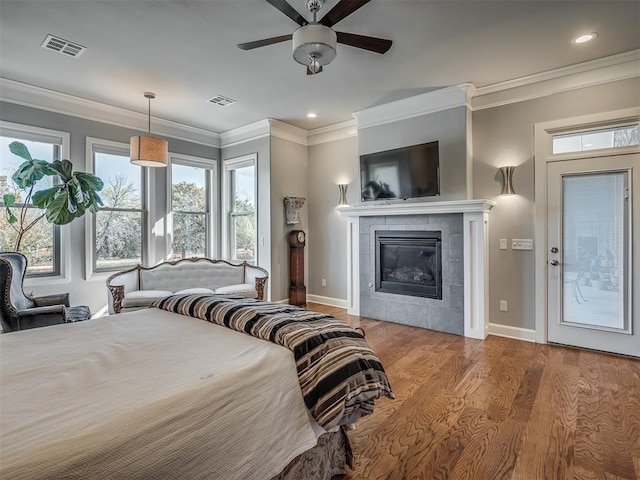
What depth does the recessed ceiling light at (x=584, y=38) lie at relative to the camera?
2.89 metres

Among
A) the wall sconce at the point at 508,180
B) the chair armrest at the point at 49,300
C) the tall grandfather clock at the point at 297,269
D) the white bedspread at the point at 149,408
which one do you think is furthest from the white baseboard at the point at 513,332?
the chair armrest at the point at 49,300

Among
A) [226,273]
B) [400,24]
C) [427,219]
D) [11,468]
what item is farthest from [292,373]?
[226,273]

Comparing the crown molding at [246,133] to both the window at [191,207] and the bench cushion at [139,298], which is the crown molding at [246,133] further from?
the bench cushion at [139,298]

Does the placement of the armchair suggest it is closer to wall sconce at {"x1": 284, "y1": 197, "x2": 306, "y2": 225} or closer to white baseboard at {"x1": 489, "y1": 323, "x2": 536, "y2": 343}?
wall sconce at {"x1": 284, "y1": 197, "x2": 306, "y2": 225}

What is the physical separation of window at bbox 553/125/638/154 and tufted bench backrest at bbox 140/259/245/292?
4.22m

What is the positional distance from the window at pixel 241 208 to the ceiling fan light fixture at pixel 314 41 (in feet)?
10.3

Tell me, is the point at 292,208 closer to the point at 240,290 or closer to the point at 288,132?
the point at 288,132

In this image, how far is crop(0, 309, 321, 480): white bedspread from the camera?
83 cm

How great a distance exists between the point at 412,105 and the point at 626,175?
2.34 metres

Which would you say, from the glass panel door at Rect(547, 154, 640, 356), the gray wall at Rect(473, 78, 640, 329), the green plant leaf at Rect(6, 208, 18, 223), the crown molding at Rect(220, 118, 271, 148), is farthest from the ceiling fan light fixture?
the green plant leaf at Rect(6, 208, 18, 223)

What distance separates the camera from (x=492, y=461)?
1.80 m

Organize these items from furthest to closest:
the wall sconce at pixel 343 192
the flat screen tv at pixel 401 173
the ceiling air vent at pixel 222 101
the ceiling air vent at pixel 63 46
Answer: the wall sconce at pixel 343 192, the ceiling air vent at pixel 222 101, the flat screen tv at pixel 401 173, the ceiling air vent at pixel 63 46

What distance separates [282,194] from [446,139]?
8.36 ft

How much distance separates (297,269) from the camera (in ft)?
17.8
